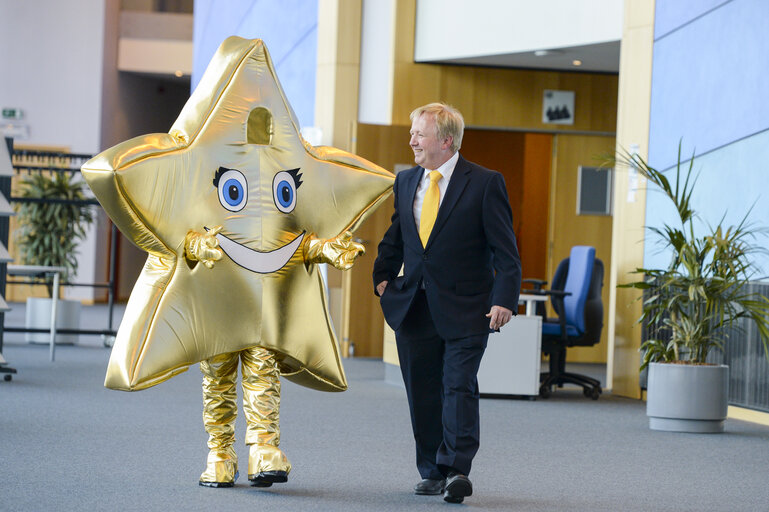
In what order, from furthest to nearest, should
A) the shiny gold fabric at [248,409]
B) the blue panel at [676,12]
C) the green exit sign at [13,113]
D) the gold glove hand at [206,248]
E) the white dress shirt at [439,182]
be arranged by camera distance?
the green exit sign at [13,113] < the blue panel at [676,12] < the white dress shirt at [439,182] < the shiny gold fabric at [248,409] < the gold glove hand at [206,248]

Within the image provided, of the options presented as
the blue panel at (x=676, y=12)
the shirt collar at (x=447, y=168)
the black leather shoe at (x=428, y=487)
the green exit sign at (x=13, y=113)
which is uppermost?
the green exit sign at (x=13, y=113)

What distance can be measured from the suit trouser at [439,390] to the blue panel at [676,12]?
4.03 meters

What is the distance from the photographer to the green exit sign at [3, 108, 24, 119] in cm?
1619

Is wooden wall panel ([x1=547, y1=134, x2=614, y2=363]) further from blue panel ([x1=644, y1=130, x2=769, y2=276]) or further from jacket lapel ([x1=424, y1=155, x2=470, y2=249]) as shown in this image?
jacket lapel ([x1=424, y1=155, x2=470, y2=249])

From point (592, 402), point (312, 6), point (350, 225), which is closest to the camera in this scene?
point (350, 225)

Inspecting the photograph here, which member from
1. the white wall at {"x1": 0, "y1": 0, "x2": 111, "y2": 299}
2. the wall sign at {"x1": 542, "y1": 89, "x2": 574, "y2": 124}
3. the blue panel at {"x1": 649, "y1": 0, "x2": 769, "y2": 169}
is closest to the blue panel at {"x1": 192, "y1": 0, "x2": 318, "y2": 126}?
the wall sign at {"x1": 542, "y1": 89, "x2": 574, "y2": 124}

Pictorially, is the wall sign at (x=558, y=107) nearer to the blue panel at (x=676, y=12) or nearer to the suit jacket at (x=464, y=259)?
the blue panel at (x=676, y=12)

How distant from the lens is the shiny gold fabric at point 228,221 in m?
3.10

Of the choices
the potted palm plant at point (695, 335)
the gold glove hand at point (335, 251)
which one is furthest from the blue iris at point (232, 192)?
the potted palm plant at point (695, 335)

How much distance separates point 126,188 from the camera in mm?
3051

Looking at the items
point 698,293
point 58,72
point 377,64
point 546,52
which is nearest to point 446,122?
point 698,293

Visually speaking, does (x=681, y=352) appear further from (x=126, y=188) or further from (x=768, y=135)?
(x=126, y=188)

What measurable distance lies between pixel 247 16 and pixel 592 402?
857 cm

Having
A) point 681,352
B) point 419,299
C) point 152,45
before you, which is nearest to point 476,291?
point 419,299
